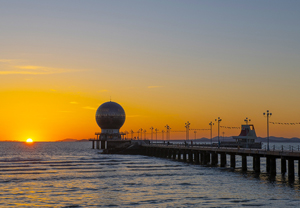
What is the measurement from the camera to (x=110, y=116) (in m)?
172

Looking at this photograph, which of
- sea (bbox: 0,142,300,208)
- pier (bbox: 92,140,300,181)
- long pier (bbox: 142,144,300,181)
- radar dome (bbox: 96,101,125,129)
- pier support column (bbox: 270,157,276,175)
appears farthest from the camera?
radar dome (bbox: 96,101,125,129)

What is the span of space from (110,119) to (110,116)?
1.25 m

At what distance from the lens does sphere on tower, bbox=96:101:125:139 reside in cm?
17250

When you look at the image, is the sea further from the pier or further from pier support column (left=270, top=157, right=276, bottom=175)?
the pier

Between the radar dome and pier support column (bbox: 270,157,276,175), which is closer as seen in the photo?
pier support column (bbox: 270,157,276,175)

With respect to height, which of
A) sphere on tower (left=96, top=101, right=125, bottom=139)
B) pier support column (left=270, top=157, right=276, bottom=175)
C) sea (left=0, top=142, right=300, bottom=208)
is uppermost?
sphere on tower (left=96, top=101, right=125, bottom=139)

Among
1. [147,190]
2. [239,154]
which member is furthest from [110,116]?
[147,190]

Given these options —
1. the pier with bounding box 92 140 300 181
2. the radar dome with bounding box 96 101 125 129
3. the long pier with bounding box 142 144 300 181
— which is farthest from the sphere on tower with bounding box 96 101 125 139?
the long pier with bounding box 142 144 300 181

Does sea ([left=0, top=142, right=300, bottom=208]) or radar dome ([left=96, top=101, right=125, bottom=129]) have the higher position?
radar dome ([left=96, top=101, right=125, bottom=129])

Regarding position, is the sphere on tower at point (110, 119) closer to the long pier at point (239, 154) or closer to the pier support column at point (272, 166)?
the long pier at point (239, 154)

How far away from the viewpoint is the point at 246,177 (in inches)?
2277

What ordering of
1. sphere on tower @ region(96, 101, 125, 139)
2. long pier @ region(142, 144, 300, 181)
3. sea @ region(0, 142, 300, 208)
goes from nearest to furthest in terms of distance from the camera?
sea @ region(0, 142, 300, 208), long pier @ region(142, 144, 300, 181), sphere on tower @ region(96, 101, 125, 139)

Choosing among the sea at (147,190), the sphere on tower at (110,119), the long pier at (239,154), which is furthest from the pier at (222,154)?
the sphere on tower at (110,119)

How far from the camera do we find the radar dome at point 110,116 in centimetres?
17238
